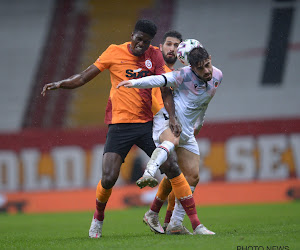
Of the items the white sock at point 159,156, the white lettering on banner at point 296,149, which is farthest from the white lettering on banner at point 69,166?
the white sock at point 159,156

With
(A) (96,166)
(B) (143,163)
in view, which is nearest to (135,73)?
(B) (143,163)

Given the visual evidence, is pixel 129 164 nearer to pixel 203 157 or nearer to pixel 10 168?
pixel 203 157

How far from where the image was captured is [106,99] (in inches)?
738

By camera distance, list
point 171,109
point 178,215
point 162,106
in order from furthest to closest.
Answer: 1. point 162,106
2. point 178,215
3. point 171,109

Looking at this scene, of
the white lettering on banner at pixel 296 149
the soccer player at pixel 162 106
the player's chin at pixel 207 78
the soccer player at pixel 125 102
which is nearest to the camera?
the player's chin at pixel 207 78

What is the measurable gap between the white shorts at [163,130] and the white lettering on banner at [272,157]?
823cm

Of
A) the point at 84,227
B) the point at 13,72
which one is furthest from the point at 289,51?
the point at 84,227

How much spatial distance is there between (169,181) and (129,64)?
1.47 metres

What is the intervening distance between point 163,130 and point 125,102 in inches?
21.7

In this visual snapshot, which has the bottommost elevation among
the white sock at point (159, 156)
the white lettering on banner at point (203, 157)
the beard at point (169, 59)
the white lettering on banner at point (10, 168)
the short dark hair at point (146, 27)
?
the white lettering on banner at point (10, 168)

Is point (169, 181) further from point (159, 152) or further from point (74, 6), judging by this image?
point (74, 6)

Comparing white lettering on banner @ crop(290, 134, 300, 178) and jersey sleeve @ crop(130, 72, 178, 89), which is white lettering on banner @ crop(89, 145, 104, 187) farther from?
jersey sleeve @ crop(130, 72, 178, 89)

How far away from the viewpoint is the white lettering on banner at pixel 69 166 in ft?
50.5

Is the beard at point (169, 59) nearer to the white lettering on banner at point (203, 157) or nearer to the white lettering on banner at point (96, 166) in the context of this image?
the white lettering on banner at point (203, 157)
